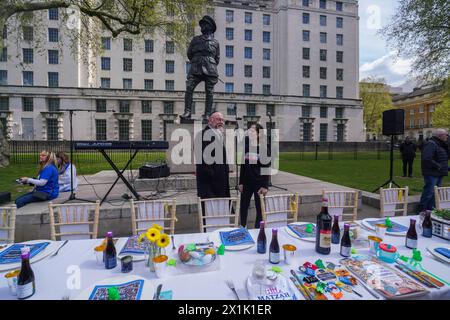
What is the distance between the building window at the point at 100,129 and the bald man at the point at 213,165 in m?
35.2

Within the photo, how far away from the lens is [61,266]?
5.91 feet

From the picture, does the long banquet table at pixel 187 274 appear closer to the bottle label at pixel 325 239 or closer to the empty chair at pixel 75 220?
the bottle label at pixel 325 239

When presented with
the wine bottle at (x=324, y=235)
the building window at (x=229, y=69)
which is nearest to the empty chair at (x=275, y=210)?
the wine bottle at (x=324, y=235)

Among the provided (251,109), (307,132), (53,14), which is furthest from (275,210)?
(53,14)

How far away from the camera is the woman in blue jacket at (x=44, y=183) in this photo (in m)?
4.54

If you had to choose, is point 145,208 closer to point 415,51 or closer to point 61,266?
point 61,266

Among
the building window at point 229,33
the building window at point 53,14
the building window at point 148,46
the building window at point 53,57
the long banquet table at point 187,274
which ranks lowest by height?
the long banquet table at point 187,274

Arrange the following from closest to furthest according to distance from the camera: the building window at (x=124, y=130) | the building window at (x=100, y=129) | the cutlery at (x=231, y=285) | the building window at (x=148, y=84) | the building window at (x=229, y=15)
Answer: the cutlery at (x=231, y=285)
the building window at (x=100, y=129)
the building window at (x=124, y=130)
the building window at (x=148, y=84)
the building window at (x=229, y=15)

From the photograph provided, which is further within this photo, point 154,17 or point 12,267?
point 154,17

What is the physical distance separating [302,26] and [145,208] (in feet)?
152

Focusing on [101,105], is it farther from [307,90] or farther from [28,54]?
[307,90]

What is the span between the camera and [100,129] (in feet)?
111

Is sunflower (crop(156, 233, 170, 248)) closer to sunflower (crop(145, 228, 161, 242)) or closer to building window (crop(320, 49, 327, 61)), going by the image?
sunflower (crop(145, 228, 161, 242))
